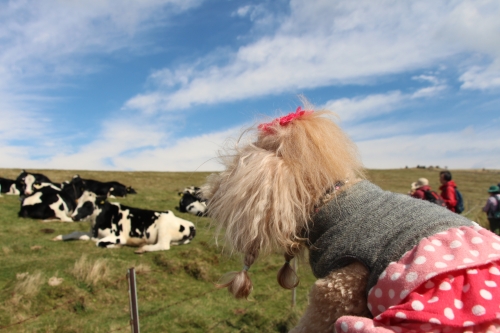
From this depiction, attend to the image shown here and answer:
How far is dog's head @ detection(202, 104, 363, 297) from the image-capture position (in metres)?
1.76

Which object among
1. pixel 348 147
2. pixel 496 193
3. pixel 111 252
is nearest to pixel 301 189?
pixel 348 147

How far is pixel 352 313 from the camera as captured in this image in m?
1.61

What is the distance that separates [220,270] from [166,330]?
9.71 feet

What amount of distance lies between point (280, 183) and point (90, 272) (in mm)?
5831

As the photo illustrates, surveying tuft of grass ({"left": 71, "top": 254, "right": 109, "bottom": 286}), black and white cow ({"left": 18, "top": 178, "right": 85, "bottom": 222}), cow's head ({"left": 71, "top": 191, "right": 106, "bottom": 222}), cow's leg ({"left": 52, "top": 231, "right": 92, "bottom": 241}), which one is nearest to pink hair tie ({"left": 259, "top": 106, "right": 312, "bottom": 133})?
tuft of grass ({"left": 71, "top": 254, "right": 109, "bottom": 286})

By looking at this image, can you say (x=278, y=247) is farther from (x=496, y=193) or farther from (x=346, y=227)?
(x=496, y=193)

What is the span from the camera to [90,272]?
21.2ft

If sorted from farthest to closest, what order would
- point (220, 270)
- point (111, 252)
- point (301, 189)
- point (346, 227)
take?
point (111, 252) < point (220, 270) < point (301, 189) < point (346, 227)

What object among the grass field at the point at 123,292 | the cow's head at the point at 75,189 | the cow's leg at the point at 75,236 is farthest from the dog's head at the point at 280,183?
the cow's head at the point at 75,189

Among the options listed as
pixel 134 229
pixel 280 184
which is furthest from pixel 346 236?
pixel 134 229

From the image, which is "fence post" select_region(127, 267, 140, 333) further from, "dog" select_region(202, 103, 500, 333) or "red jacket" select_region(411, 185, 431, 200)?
"red jacket" select_region(411, 185, 431, 200)

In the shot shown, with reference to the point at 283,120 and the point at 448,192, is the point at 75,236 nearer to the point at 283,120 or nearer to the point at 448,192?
the point at 283,120

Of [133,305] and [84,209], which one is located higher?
[84,209]

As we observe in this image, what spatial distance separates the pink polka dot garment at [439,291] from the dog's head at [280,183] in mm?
489
